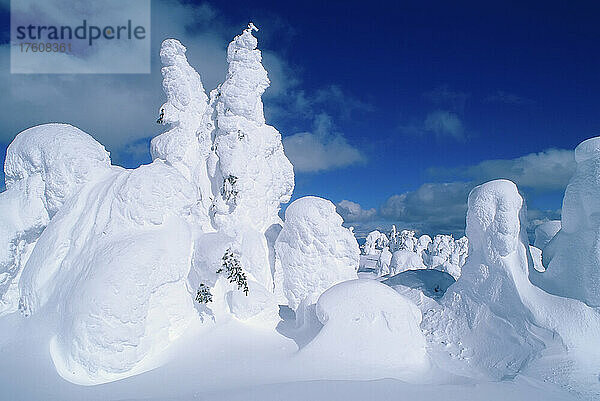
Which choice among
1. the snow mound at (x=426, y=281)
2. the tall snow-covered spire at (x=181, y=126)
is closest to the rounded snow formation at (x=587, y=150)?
the snow mound at (x=426, y=281)

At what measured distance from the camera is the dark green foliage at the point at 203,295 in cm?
1266

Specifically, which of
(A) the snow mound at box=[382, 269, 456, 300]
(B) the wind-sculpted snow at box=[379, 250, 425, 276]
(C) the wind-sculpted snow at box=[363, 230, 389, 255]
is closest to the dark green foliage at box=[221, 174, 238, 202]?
(A) the snow mound at box=[382, 269, 456, 300]

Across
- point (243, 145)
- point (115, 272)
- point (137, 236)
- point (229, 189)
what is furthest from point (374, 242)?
point (115, 272)

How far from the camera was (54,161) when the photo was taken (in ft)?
45.5

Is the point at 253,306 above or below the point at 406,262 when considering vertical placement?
below

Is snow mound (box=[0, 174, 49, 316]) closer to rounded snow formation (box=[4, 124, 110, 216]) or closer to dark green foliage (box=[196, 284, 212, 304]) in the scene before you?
rounded snow formation (box=[4, 124, 110, 216])

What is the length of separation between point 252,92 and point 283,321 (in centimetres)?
1181

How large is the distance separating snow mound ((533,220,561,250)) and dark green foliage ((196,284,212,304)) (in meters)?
14.8

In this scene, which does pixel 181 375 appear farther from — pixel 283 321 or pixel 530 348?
pixel 530 348

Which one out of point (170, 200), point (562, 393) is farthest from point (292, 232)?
point (562, 393)

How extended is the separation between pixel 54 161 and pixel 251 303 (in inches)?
367

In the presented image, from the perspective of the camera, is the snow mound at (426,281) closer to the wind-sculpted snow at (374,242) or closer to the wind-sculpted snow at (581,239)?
the wind-sculpted snow at (581,239)

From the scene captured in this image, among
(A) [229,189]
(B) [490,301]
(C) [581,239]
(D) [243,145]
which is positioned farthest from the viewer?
(D) [243,145]

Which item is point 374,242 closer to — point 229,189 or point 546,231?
point 546,231
